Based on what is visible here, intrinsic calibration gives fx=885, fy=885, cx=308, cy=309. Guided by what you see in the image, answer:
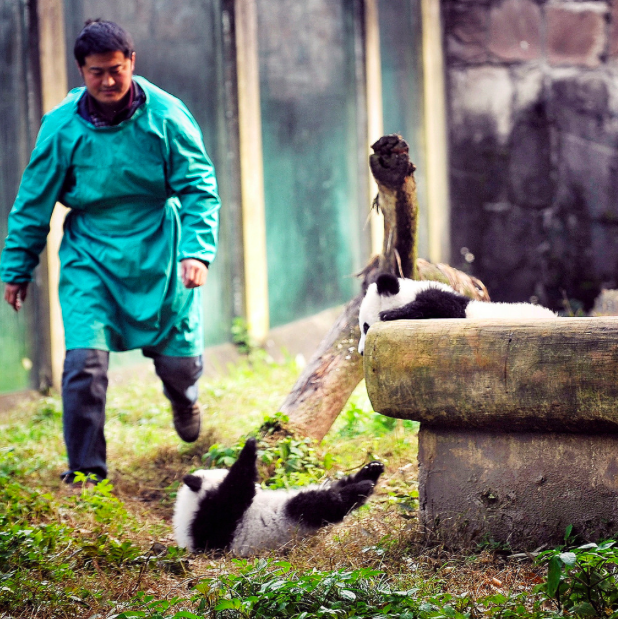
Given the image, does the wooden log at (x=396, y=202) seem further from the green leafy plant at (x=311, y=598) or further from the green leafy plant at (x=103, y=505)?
the green leafy plant at (x=311, y=598)

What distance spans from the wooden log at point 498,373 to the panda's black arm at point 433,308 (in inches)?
21.6

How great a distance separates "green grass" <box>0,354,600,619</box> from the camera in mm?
2148

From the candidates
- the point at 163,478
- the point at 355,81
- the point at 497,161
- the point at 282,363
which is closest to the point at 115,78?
the point at 163,478

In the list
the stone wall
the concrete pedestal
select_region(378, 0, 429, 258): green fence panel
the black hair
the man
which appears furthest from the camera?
select_region(378, 0, 429, 258): green fence panel

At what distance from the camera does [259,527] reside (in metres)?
3.18

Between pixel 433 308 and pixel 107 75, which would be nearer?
pixel 433 308

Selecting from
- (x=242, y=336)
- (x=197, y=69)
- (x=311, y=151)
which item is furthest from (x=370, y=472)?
(x=311, y=151)

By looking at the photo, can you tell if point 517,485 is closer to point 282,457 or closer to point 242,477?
point 242,477

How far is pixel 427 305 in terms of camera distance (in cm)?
341

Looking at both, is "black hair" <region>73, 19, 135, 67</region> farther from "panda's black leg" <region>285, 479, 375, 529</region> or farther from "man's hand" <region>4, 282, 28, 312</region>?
"panda's black leg" <region>285, 479, 375, 529</region>

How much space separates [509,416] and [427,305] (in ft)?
2.81

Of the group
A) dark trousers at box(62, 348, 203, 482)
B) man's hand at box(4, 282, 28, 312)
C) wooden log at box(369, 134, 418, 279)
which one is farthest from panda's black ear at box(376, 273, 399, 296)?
man's hand at box(4, 282, 28, 312)

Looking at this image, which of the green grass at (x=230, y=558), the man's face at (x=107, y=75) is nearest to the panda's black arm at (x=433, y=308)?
the green grass at (x=230, y=558)

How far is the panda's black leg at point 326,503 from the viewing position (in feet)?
10.5
